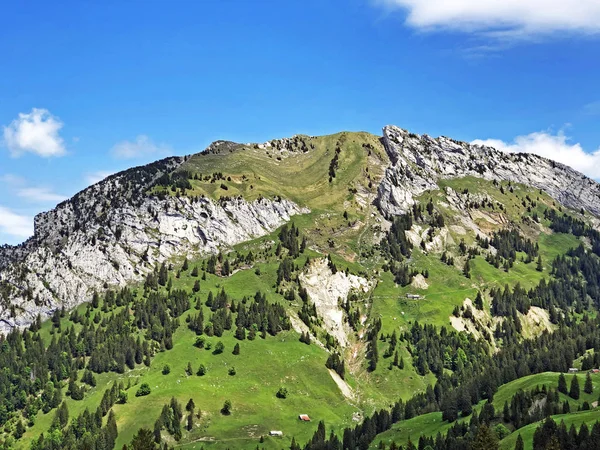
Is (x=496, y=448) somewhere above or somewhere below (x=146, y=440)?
below

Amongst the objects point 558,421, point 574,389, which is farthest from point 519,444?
point 574,389

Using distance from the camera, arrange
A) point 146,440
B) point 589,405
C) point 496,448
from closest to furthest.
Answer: point 496,448, point 146,440, point 589,405

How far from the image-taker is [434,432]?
196 metres

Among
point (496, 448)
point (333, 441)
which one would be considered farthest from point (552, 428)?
point (333, 441)

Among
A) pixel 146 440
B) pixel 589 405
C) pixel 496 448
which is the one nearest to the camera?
pixel 496 448

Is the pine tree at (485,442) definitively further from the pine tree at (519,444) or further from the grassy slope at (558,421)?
the grassy slope at (558,421)

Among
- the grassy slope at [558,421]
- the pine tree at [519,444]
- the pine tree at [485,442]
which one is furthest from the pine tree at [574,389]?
the pine tree at [485,442]

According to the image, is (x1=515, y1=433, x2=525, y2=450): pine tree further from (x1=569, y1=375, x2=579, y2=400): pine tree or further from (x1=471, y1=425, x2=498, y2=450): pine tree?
(x1=569, y1=375, x2=579, y2=400): pine tree

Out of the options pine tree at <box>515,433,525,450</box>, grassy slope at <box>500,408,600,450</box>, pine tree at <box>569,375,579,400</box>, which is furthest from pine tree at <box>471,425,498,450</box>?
pine tree at <box>569,375,579,400</box>

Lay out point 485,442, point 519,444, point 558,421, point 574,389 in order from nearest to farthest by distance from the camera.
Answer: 1. point 485,442
2. point 519,444
3. point 558,421
4. point 574,389

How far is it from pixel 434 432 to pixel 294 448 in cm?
4627

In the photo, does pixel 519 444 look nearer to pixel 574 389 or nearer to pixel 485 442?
pixel 485 442

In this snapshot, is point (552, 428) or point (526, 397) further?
point (526, 397)

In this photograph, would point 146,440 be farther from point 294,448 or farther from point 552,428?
point 552,428
